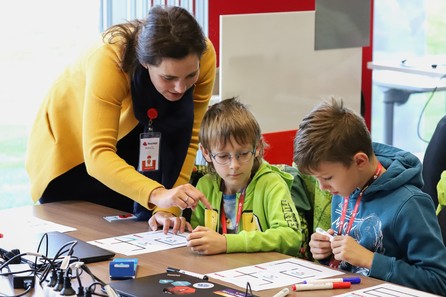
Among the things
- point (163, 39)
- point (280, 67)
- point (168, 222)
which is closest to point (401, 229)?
point (168, 222)

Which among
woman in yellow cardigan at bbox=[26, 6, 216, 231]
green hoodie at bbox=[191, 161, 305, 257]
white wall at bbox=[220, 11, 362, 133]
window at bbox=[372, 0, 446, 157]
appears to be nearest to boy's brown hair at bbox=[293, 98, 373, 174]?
green hoodie at bbox=[191, 161, 305, 257]

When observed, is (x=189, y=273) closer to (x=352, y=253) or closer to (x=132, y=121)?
(x=352, y=253)

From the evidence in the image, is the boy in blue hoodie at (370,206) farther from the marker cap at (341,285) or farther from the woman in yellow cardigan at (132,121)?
the woman in yellow cardigan at (132,121)

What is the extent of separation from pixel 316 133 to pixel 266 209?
1.22 feet

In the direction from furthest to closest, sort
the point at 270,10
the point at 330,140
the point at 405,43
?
the point at 405,43, the point at 270,10, the point at 330,140

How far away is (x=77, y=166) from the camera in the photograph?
3.01m

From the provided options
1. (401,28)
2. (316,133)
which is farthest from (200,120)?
(401,28)

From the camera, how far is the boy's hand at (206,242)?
2.43m

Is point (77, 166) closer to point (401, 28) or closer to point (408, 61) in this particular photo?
point (408, 61)

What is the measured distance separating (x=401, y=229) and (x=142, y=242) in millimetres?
726

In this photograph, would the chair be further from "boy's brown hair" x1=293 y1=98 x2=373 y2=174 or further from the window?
the window

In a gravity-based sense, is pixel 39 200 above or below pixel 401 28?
below

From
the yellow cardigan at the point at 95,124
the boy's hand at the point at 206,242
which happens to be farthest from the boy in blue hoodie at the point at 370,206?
the yellow cardigan at the point at 95,124

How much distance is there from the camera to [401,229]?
2363 millimetres
